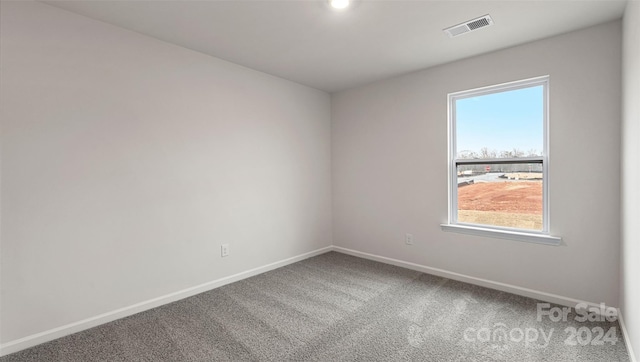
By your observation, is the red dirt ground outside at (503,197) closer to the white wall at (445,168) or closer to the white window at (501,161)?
the white window at (501,161)

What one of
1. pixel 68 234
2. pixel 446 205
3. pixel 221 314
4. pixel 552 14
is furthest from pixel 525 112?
pixel 68 234

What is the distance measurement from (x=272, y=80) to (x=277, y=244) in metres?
2.13

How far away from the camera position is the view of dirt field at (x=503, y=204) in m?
2.87

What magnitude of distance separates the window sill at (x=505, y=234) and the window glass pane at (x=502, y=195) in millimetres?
119

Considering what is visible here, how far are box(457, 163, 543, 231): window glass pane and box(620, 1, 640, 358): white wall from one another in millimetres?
682

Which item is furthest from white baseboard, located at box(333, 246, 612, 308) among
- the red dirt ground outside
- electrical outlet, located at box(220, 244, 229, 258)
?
electrical outlet, located at box(220, 244, 229, 258)

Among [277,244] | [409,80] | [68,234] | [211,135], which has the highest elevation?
[409,80]

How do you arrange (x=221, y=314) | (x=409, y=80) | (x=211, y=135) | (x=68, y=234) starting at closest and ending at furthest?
(x=68, y=234)
(x=221, y=314)
(x=211, y=135)
(x=409, y=80)

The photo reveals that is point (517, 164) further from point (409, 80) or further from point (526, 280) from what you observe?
point (409, 80)

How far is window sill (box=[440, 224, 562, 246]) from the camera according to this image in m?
2.69

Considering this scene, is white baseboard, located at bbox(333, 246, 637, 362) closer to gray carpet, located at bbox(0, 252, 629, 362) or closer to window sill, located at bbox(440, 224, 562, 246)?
gray carpet, located at bbox(0, 252, 629, 362)

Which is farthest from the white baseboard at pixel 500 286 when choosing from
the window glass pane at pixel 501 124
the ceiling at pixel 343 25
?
the ceiling at pixel 343 25

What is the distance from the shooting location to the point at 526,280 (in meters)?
2.82

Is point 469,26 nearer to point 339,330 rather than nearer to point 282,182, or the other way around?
point 282,182
